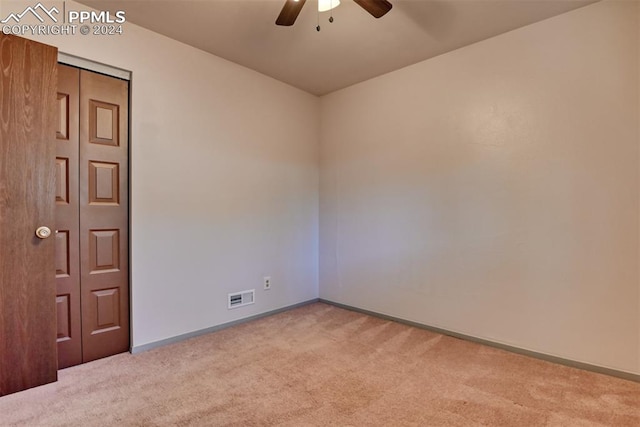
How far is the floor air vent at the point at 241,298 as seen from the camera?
3.13 meters

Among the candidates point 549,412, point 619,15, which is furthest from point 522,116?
point 549,412

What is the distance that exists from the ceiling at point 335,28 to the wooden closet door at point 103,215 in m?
0.65

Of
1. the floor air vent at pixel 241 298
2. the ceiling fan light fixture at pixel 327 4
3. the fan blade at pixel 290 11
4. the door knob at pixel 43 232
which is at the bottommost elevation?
the floor air vent at pixel 241 298

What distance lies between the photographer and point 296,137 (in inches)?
148

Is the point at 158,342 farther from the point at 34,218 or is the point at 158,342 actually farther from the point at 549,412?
the point at 549,412

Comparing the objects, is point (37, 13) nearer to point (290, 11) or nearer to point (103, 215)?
point (103, 215)

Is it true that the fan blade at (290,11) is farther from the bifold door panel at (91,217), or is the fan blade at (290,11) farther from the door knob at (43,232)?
the door knob at (43,232)

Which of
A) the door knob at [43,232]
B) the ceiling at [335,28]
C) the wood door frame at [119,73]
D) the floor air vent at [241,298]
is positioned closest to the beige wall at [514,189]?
the ceiling at [335,28]

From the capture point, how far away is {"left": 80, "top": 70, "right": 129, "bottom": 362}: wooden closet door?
232 centimetres

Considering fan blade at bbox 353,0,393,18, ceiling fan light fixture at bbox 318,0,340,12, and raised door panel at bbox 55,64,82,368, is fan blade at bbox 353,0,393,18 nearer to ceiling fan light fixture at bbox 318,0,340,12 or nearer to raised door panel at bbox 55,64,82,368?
ceiling fan light fixture at bbox 318,0,340,12

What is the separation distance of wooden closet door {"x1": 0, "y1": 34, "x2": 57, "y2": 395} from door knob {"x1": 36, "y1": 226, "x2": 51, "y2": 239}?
27 millimetres

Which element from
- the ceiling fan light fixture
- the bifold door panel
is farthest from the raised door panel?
the ceiling fan light fixture

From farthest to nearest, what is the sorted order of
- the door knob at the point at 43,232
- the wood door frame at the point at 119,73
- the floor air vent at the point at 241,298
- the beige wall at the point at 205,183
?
the floor air vent at the point at 241,298 < the beige wall at the point at 205,183 < the wood door frame at the point at 119,73 < the door knob at the point at 43,232

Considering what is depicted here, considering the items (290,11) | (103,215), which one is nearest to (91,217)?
(103,215)
